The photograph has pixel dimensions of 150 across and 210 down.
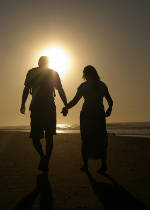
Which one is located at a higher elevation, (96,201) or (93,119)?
(93,119)

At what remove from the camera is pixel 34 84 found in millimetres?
7895

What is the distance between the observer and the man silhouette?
764cm

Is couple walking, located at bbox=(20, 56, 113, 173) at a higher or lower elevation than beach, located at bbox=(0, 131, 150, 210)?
higher

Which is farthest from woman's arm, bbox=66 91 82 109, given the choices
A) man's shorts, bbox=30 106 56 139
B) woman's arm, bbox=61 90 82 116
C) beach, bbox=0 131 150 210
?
beach, bbox=0 131 150 210

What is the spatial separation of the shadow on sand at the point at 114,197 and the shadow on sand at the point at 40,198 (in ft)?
2.03

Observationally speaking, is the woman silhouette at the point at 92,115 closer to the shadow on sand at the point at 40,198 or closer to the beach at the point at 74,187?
the beach at the point at 74,187

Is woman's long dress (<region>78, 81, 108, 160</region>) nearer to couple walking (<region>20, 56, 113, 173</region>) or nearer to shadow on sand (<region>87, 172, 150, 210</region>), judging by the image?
couple walking (<region>20, 56, 113, 173</region>)

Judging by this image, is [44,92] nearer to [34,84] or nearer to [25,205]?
[34,84]

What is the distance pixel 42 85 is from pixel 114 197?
11.2ft

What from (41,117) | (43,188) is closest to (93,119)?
(41,117)

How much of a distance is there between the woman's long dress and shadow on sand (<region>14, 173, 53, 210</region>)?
1558 mm

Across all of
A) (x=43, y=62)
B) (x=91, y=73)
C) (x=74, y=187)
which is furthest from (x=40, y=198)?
(x=43, y=62)

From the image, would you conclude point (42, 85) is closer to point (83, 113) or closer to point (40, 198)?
point (83, 113)

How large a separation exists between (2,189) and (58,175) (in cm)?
145
